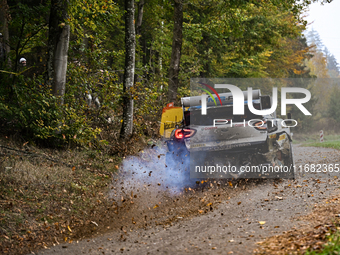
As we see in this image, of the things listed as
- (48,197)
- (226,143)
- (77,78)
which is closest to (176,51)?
(77,78)

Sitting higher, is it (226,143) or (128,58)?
(128,58)

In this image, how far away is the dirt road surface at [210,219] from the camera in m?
5.07

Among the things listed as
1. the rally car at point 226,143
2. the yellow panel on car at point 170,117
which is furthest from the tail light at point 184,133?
the yellow panel on car at point 170,117

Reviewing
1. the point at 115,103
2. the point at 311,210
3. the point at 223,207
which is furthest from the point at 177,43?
the point at 311,210

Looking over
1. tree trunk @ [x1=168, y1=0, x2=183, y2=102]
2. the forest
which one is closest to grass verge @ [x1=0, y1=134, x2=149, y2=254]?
the forest

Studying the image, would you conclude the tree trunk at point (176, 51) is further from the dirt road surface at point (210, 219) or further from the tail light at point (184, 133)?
the dirt road surface at point (210, 219)

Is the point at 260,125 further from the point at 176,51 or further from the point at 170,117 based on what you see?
the point at 176,51

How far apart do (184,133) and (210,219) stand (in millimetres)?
2469

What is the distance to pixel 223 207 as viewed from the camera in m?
7.15

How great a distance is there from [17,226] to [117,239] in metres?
1.77

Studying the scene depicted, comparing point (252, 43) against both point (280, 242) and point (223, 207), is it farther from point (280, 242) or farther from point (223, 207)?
point (280, 242)

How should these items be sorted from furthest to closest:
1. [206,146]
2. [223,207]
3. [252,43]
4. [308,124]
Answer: [308,124] → [252,43] → [206,146] → [223,207]

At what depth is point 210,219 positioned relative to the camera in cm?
639

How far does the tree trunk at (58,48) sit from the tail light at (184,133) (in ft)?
11.7
